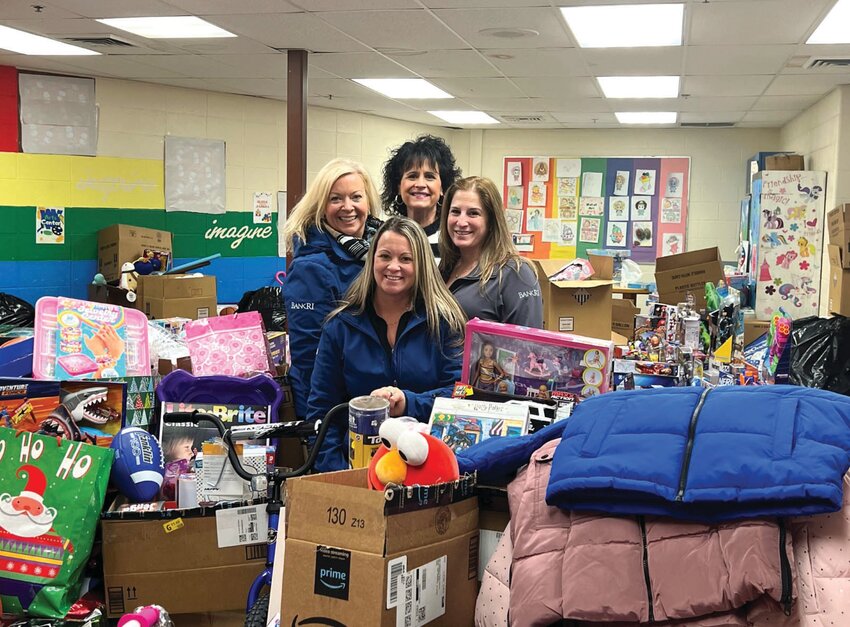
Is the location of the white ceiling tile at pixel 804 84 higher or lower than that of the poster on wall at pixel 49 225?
higher

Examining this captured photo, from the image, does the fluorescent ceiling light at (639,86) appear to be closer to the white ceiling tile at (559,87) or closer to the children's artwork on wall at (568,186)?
the white ceiling tile at (559,87)

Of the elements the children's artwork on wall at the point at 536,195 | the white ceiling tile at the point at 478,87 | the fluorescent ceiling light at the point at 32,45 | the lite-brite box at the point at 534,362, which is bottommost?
the lite-brite box at the point at 534,362

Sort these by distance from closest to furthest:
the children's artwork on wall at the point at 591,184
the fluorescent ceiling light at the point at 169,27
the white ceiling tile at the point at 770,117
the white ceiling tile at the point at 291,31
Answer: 1. the white ceiling tile at the point at 291,31
2. the fluorescent ceiling light at the point at 169,27
3. the white ceiling tile at the point at 770,117
4. the children's artwork on wall at the point at 591,184

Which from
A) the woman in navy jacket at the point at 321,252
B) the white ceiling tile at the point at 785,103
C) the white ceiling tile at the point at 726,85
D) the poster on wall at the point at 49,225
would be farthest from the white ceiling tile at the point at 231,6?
the white ceiling tile at the point at 785,103

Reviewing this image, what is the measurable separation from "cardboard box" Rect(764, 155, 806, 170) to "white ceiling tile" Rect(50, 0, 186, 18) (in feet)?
18.5

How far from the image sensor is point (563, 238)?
1114 centimetres

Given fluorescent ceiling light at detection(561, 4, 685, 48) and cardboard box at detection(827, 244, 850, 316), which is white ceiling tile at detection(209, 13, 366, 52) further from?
cardboard box at detection(827, 244, 850, 316)

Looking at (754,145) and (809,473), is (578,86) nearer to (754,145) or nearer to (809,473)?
(754,145)

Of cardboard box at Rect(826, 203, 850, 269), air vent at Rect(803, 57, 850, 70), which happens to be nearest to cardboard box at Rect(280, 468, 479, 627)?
cardboard box at Rect(826, 203, 850, 269)

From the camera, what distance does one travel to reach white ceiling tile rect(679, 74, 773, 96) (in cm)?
678

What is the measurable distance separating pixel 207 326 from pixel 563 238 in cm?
812

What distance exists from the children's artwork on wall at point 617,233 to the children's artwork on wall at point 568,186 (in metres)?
0.61

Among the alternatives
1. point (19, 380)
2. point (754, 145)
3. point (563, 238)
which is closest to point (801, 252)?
point (754, 145)

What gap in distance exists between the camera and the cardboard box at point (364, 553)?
1.72 m
